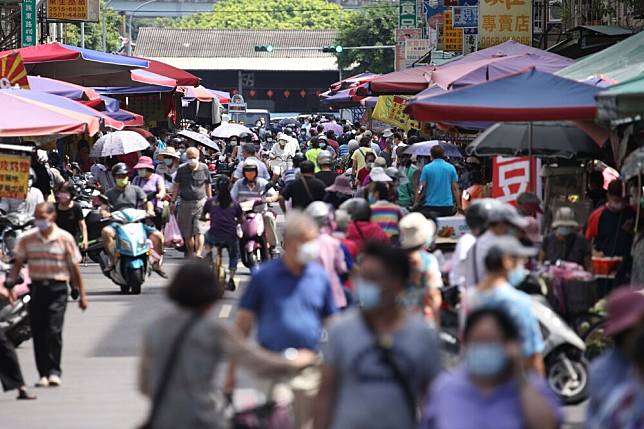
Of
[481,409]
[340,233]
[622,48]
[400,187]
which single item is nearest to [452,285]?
[340,233]

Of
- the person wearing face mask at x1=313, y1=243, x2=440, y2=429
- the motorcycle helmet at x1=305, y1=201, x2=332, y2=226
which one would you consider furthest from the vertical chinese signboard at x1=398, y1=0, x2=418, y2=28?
the person wearing face mask at x1=313, y1=243, x2=440, y2=429

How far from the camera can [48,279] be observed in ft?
44.5

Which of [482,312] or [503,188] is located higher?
[482,312]

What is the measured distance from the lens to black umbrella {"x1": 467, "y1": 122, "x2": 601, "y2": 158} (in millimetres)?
18406

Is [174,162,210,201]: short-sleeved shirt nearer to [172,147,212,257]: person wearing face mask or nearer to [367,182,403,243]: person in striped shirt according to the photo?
[172,147,212,257]: person wearing face mask

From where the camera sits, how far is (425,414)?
6.90 meters

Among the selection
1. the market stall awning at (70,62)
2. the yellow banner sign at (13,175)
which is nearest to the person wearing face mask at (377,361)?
the yellow banner sign at (13,175)

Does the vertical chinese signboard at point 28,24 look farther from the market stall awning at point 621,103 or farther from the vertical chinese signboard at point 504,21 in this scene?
the market stall awning at point 621,103

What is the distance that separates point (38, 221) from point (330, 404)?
6589 millimetres

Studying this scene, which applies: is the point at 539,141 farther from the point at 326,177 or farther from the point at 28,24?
the point at 28,24

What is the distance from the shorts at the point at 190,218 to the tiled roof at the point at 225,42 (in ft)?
297

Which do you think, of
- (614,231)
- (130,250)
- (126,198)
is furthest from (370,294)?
(126,198)

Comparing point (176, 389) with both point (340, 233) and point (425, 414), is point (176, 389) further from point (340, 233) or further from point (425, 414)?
point (340, 233)

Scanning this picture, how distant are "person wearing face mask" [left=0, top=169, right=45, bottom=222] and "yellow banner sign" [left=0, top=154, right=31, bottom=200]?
2905 millimetres
